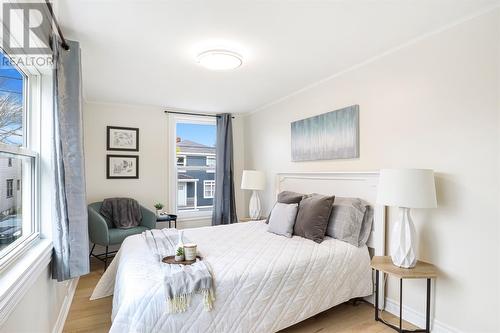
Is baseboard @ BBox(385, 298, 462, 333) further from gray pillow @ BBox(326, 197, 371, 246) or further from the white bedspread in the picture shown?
gray pillow @ BBox(326, 197, 371, 246)

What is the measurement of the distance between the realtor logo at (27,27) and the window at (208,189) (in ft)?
11.4

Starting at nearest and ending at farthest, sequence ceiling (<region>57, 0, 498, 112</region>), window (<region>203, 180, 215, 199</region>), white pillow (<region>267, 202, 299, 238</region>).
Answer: ceiling (<region>57, 0, 498, 112</region>), white pillow (<region>267, 202, 299, 238</region>), window (<region>203, 180, 215, 199</region>)

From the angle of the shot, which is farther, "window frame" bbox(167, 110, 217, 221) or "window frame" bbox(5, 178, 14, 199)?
"window frame" bbox(167, 110, 217, 221)

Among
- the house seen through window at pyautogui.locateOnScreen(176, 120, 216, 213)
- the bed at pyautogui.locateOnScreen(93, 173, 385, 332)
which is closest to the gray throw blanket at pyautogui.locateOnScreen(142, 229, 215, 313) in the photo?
the bed at pyautogui.locateOnScreen(93, 173, 385, 332)

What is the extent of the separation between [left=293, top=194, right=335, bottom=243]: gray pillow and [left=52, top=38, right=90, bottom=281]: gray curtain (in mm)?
1850

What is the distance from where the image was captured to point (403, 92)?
2412mm

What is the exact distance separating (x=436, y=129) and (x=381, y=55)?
887mm

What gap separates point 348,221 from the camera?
8.54 feet

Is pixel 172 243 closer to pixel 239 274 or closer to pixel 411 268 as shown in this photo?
pixel 239 274

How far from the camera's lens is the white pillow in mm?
2830

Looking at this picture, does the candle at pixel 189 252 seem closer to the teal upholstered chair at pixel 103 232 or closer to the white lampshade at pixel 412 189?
the white lampshade at pixel 412 189

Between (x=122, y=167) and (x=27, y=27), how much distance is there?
3.03 metres

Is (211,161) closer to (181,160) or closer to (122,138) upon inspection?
(181,160)

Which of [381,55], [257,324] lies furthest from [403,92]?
[257,324]
